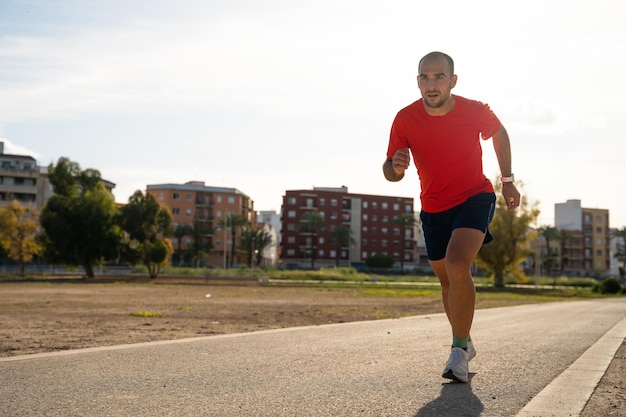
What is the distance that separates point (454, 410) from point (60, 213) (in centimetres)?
5647

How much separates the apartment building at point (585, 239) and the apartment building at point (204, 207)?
Result: 222 feet

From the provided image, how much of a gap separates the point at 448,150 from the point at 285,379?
1832 millimetres

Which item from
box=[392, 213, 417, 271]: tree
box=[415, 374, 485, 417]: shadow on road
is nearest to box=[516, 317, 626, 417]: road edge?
box=[415, 374, 485, 417]: shadow on road

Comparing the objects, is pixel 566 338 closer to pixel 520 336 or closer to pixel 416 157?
pixel 520 336

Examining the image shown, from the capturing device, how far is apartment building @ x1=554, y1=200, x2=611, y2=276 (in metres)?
138

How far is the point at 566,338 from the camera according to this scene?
25.8 ft

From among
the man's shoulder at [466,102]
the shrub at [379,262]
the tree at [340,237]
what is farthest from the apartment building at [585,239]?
the man's shoulder at [466,102]

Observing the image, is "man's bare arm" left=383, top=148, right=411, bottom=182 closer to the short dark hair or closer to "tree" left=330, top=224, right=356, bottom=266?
the short dark hair

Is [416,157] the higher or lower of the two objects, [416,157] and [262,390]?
the higher

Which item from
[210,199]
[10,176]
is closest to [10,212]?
[10,176]

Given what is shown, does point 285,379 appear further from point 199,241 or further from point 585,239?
point 585,239

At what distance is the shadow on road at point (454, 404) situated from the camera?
3.23 meters

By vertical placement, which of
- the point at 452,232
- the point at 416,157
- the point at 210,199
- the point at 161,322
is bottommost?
the point at 161,322

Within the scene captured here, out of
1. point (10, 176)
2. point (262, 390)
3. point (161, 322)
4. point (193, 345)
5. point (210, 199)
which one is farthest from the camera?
point (210, 199)
